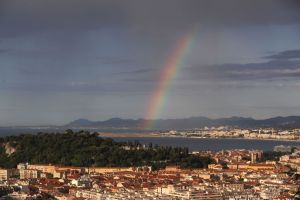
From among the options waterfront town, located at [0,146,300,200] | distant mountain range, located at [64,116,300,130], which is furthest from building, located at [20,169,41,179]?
distant mountain range, located at [64,116,300,130]

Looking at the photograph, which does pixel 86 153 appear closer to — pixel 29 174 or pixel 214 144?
pixel 29 174

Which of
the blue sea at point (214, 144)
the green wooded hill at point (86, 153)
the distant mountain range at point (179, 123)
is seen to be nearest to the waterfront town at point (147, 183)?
the green wooded hill at point (86, 153)

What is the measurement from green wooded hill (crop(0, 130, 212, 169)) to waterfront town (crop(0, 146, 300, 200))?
Answer: 70 centimetres

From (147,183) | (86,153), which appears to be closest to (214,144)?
(86,153)

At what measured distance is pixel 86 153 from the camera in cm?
2816

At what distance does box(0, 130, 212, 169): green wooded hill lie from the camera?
27528 millimetres

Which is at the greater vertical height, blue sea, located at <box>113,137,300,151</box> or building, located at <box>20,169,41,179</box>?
blue sea, located at <box>113,137,300,151</box>

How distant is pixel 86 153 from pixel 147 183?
24.4 feet

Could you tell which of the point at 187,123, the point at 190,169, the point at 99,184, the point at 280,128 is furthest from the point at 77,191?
the point at 187,123

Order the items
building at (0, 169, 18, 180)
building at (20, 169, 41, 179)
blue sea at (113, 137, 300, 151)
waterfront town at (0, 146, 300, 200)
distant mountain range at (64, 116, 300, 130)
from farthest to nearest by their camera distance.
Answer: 1. distant mountain range at (64, 116, 300, 130)
2. blue sea at (113, 137, 300, 151)
3. building at (0, 169, 18, 180)
4. building at (20, 169, 41, 179)
5. waterfront town at (0, 146, 300, 200)

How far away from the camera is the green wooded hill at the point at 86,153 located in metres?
27.5

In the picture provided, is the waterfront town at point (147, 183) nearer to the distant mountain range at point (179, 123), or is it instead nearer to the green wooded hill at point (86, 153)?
the green wooded hill at point (86, 153)

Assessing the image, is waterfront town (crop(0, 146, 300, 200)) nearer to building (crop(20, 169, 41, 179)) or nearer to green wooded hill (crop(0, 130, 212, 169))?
building (crop(20, 169, 41, 179))

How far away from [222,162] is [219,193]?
1092 cm
